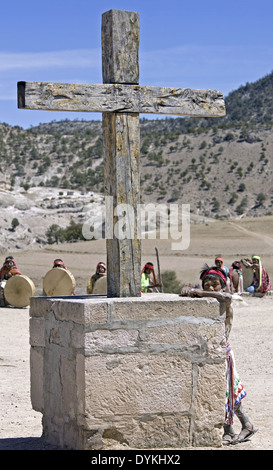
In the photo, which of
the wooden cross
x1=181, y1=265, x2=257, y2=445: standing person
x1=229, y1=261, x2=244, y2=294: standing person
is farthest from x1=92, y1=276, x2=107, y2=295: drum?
the wooden cross

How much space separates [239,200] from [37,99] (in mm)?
55472

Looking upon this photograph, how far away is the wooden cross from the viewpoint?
5270mm

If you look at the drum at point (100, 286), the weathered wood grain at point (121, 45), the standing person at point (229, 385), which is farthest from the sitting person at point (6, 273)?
the weathered wood grain at point (121, 45)

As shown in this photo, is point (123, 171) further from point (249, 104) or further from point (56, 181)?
point (249, 104)

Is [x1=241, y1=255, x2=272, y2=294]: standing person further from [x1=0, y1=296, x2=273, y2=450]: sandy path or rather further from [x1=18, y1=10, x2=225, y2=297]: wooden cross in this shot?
[x1=18, y1=10, x2=225, y2=297]: wooden cross

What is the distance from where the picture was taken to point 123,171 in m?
5.29

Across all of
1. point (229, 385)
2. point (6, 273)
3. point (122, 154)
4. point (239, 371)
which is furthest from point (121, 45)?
point (6, 273)

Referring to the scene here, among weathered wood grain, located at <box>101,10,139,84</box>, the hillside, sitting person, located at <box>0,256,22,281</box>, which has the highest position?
the hillside

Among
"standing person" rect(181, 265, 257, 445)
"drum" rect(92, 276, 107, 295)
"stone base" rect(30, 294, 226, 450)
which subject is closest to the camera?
"stone base" rect(30, 294, 226, 450)

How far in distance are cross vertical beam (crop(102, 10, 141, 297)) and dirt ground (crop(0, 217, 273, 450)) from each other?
53.3 inches

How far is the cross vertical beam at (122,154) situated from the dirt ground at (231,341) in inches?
53.3

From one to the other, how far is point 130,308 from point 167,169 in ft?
208

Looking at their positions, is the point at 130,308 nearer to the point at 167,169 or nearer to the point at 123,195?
the point at 123,195

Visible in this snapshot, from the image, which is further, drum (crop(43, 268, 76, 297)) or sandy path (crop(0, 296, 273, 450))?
drum (crop(43, 268, 76, 297))
